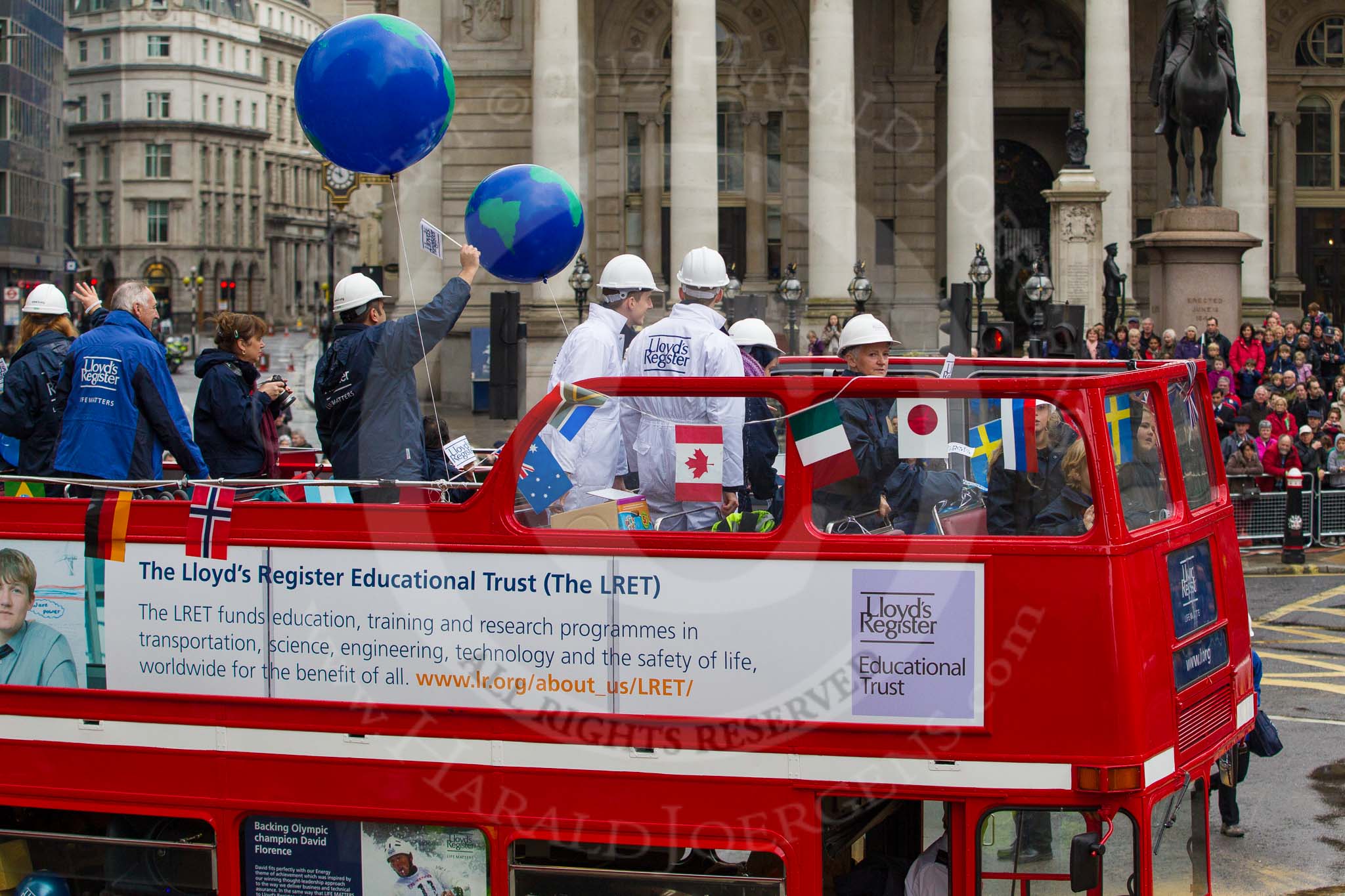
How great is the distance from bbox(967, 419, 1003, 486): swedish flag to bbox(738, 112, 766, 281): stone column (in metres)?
41.4

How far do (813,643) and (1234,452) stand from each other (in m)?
15.3

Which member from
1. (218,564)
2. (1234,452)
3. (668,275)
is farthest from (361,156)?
(668,275)

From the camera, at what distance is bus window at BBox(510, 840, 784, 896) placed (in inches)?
247

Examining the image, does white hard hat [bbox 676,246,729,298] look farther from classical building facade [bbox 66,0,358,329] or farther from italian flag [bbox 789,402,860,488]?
classical building facade [bbox 66,0,358,329]

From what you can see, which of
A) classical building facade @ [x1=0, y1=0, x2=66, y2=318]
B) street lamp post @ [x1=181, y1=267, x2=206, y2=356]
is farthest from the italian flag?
street lamp post @ [x1=181, y1=267, x2=206, y2=356]

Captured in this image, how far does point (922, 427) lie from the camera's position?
5965 millimetres

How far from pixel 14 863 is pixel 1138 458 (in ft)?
16.3

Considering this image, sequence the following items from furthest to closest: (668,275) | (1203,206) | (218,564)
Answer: (668,275) < (1203,206) < (218,564)

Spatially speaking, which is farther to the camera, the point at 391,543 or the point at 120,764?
the point at 120,764

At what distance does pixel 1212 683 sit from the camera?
6488 millimetres

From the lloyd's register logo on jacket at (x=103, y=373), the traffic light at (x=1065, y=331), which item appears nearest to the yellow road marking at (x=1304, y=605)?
the traffic light at (x=1065, y=331)

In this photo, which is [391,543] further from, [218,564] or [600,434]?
[600,434]

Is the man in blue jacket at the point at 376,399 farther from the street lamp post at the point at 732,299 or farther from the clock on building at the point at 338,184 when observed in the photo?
the clock on building at the point at 338,184

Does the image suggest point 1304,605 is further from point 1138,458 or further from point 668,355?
point 1138,458
